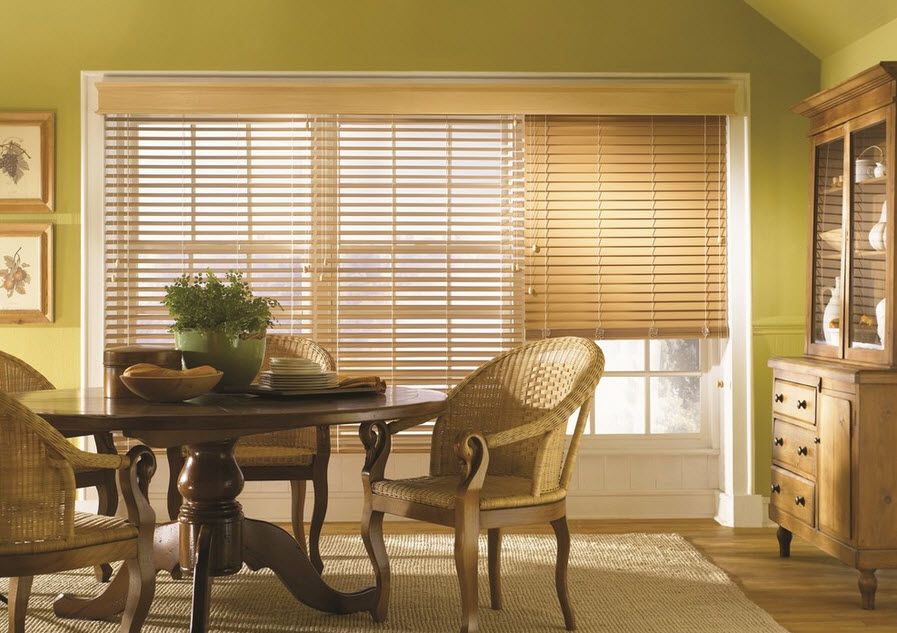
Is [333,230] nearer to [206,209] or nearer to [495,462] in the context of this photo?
[206,209]

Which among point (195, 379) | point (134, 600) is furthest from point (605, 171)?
point (134, 600)

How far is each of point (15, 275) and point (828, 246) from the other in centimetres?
350

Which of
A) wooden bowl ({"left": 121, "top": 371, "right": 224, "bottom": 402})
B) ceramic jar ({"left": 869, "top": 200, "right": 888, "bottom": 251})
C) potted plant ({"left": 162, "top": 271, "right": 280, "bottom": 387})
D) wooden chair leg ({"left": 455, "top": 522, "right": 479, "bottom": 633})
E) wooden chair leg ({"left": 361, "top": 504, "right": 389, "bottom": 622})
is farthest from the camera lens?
ceramic jar ({"left": 869, "top": 200, "right": 888, "bottom": 251})

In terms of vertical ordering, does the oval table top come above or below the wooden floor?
above

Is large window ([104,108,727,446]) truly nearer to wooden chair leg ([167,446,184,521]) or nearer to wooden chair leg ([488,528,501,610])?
wooden chair leg ([167,446,184,521])

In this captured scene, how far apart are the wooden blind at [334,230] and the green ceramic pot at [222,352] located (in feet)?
5.38

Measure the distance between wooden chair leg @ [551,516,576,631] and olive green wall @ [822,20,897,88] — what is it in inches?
92.8

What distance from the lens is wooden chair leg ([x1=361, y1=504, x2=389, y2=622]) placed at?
9.89 feet

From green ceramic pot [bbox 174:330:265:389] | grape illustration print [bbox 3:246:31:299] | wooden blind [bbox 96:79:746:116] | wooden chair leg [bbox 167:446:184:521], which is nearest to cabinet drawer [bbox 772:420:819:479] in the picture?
wooden blind [bbox 96:79:746:116]

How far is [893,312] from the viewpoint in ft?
11.0

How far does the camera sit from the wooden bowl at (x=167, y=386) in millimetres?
2631

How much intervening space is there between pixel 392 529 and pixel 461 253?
4.30 ft

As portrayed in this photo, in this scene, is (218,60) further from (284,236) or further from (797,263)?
(797,263)

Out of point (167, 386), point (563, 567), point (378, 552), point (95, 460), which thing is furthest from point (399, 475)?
point (95, 460)
